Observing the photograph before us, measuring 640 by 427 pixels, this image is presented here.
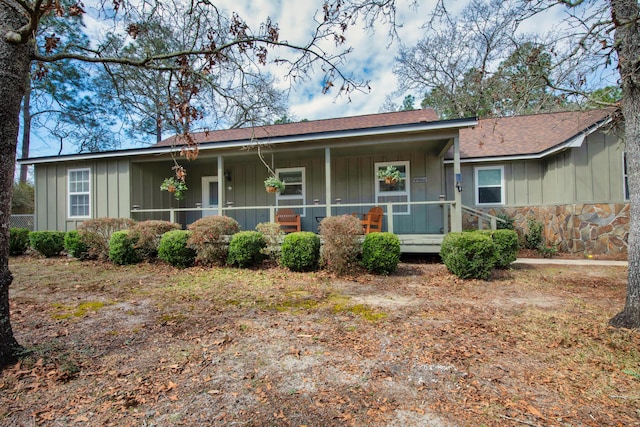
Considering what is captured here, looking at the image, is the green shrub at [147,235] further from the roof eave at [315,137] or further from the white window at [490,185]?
the white window at [490,185]

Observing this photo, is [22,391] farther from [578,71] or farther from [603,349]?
[578,71]

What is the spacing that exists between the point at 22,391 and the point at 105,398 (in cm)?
64

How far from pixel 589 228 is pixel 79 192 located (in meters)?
15.0

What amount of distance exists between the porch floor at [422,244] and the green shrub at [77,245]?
26.6ft

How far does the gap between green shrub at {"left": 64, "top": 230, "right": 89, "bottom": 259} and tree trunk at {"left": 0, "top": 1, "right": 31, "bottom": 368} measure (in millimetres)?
6437

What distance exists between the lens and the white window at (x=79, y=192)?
1009 cm

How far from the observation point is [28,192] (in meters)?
16.8

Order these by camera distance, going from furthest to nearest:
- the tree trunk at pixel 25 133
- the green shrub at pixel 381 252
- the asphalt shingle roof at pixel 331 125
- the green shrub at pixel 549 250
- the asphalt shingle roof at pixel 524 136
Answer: the tree trunk at pixel 25 133
the asphalt shingle roof at pixel 331 125
the asphalt shingle roof at pixel 524 136
the green shrub at pixel 549 250
the green shrub at pixel 381 252

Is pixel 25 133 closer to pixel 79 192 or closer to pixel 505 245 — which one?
pixel 79 192

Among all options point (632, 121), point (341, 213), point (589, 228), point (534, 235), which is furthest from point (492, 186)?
point (632, 121)

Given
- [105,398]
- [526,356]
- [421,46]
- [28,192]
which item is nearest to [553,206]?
[526,356]

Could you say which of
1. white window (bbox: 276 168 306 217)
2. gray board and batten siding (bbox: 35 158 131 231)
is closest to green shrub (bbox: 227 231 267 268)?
white window (bbox: 276 168 306 217)

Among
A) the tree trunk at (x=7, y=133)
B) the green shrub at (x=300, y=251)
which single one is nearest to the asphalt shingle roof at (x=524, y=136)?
the green shrub at (x=300, y=251)

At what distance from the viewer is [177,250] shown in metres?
7.09
